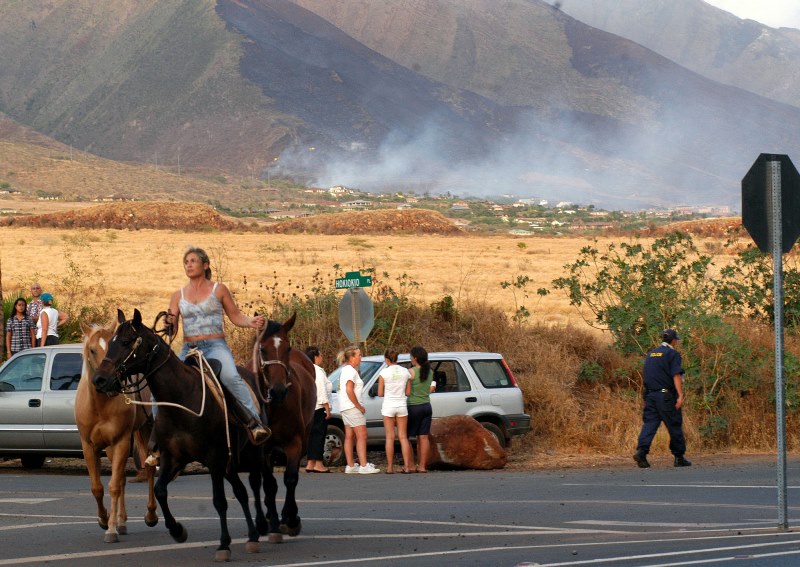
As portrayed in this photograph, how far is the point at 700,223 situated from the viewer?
4719 inches

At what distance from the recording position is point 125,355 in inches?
441

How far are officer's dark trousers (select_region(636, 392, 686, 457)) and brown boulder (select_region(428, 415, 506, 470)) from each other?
6.79 feet

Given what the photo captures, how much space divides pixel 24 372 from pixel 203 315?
849 centimetres

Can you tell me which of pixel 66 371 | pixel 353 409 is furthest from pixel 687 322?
pixel 66 371

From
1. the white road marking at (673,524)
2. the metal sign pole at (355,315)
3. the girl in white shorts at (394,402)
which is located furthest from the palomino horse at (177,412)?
the metal sign pole at (355,315)

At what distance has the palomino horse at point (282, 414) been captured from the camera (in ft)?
41.2

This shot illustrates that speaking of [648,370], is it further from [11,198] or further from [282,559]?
[11,198]

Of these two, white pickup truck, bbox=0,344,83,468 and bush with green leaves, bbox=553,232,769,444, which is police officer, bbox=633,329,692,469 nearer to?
bush with green leaves, bbox=553,232,769,444

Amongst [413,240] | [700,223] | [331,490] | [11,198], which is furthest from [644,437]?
[11,198]

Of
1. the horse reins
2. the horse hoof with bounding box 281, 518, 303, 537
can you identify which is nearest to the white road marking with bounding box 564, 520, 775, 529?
the horse hoof with bounding box 281, 518, 303, 537

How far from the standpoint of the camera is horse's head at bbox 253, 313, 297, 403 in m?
12.6

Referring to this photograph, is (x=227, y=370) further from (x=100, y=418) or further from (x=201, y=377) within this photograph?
(x=100, y=418)

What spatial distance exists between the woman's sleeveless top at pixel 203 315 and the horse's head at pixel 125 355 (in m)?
0.60

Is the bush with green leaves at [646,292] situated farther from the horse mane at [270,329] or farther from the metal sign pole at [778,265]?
the metal sign pole at [778,265]
